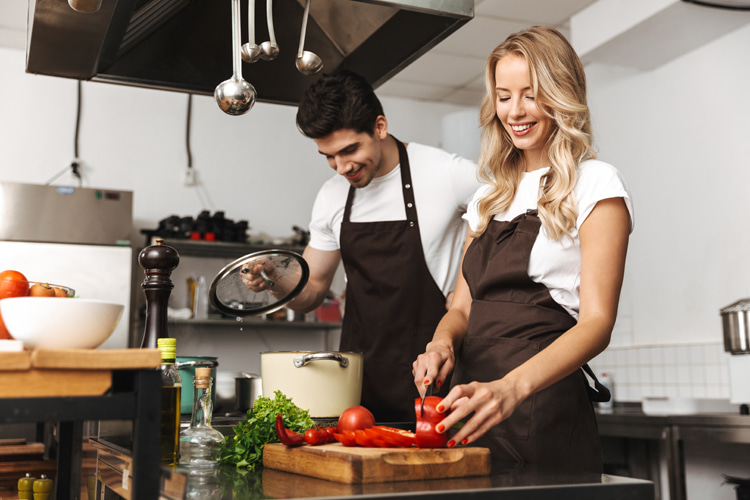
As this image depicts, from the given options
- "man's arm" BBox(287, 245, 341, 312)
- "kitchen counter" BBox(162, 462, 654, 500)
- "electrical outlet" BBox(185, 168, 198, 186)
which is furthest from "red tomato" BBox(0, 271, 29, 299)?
"electrical outlet" BBox(185, 168, 198, 186)

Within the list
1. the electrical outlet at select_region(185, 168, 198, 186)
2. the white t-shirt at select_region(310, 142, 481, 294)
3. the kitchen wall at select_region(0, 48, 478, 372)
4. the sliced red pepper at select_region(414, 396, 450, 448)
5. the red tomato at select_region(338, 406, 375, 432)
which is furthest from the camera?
the electrical outlet at select_region(185, 168, 198, 186)

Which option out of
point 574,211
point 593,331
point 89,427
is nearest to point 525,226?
point 574,211

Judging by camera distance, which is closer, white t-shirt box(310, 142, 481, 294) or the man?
the man

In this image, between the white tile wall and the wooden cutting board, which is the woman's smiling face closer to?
the wooden cutting board

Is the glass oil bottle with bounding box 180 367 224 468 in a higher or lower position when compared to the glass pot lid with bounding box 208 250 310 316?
lower

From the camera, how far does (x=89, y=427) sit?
227cm

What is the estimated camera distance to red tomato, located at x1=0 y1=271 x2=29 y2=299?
38.6 inches

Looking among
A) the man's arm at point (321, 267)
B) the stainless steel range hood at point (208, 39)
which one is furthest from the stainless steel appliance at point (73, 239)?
the stainless steel range hood at point (208, 39)

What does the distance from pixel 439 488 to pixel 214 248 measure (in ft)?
11.7

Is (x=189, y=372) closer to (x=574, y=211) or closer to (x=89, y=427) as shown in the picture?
(x=574, y=211)

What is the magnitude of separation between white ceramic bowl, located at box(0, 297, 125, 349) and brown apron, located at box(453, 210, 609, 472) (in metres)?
0.78

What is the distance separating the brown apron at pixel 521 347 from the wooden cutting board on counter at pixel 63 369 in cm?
73

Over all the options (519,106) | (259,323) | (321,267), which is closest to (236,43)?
(519,106)

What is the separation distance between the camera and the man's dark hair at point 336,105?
1.81 metres
